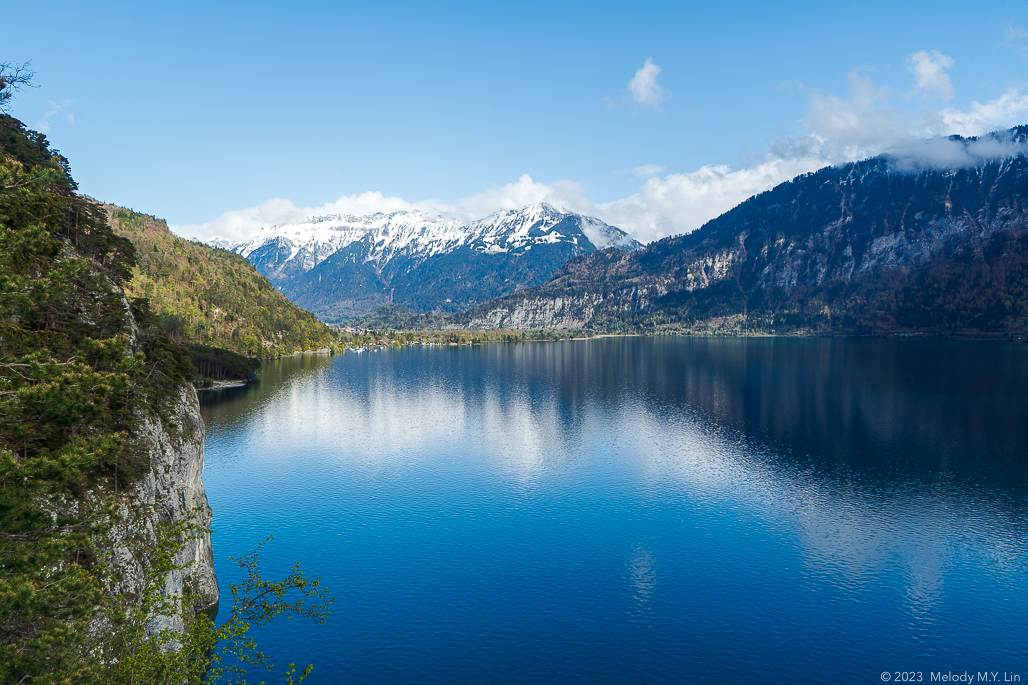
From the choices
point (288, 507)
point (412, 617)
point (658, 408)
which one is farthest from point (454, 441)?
point (412, 617)

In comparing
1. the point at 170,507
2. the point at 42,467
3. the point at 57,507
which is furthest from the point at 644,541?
the point at 42,467

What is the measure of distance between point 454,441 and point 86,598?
10026cm

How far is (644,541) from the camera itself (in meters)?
72.0

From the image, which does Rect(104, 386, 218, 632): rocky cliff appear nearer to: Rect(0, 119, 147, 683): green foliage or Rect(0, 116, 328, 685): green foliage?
Rect(0, 116, 328, 685): green foliage

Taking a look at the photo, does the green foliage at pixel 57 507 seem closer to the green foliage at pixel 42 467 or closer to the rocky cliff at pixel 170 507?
the green foliage at pixel 42 467

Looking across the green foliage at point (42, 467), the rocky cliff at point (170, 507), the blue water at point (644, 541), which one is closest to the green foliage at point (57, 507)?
the green foliage at point (42, 467)

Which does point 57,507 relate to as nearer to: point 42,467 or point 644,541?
point 42,467

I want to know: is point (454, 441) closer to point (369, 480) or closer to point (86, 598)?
point (369, 480)

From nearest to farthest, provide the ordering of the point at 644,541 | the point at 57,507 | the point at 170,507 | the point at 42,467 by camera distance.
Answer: the point at 42,467, the point at 57,507, the point at 170,507, the point at 644,541

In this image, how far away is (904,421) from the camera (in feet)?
431

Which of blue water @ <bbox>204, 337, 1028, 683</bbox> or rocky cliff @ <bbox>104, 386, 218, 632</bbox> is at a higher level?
rocky cliff @ <bbox>104, 386, 218, 632</bbox>

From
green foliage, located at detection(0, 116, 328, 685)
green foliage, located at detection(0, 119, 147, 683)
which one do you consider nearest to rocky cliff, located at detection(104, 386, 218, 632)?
green foliage, located at detection(0, 116, 328, 685)

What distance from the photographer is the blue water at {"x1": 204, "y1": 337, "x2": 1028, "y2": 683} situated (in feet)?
162

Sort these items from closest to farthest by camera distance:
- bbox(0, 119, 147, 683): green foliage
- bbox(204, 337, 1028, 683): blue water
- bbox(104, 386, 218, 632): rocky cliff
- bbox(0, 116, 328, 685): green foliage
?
bbox(0, 119, 147, 683): green foliage → bbox(0, 116, 328, 685): green foliage → bbox(104, 386, 218, 632): rocky cliff → bbox(204, 337, 1028, 683): blue water
